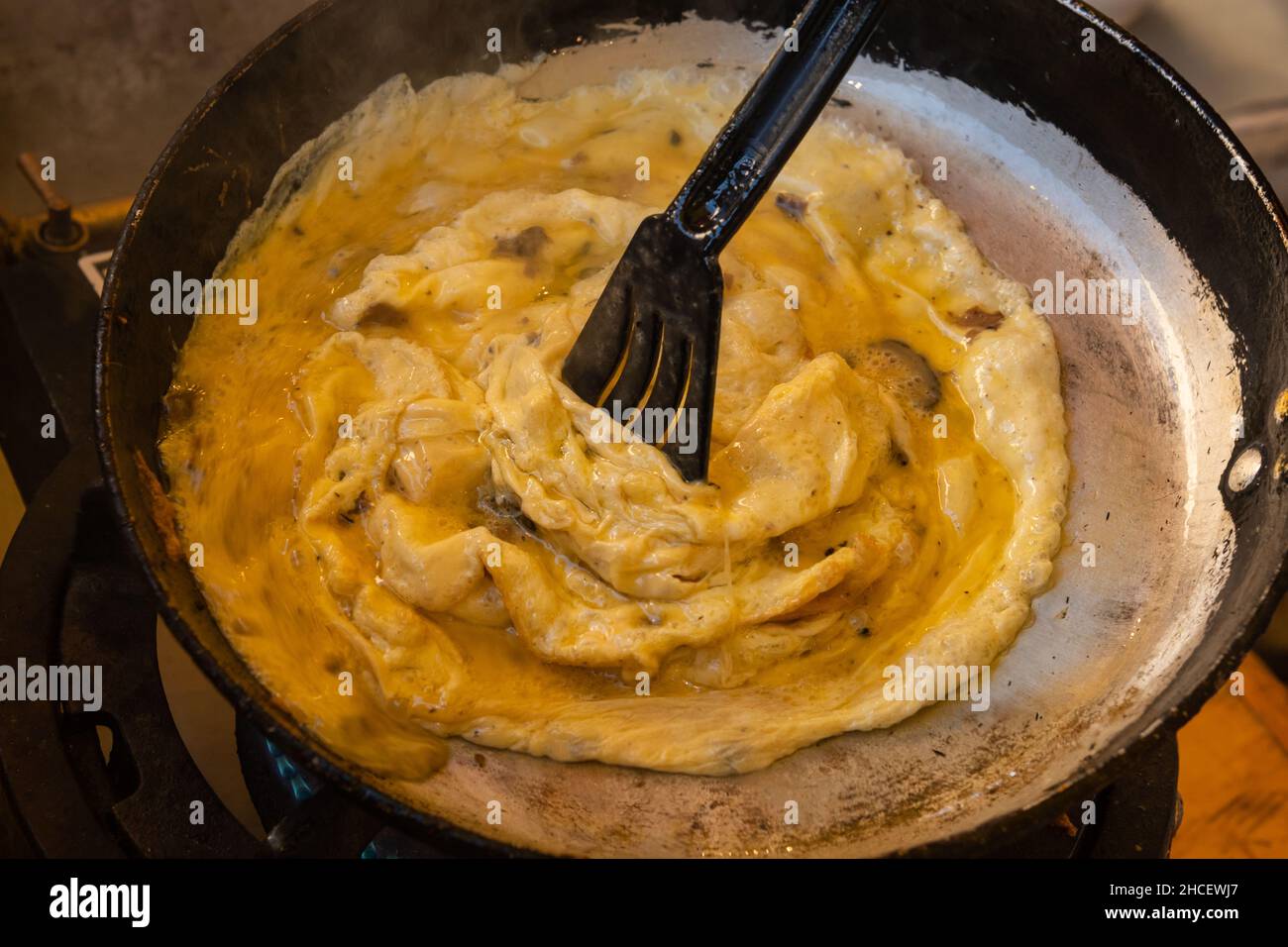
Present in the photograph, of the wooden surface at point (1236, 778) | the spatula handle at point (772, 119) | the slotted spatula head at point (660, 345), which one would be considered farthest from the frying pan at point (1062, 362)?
the wooden surface at point (1236, 778)

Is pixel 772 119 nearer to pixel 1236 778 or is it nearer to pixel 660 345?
pixel 660 345

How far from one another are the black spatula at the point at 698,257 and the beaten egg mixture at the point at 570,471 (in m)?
0.09

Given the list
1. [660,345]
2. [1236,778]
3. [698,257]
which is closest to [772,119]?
[698,257]

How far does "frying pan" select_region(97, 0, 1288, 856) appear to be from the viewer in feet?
4.77

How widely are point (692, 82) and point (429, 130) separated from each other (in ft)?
1.97

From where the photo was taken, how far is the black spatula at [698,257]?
4.92 ft

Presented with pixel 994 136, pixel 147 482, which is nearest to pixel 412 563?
pixel 147 482

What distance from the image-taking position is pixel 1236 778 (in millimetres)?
2434

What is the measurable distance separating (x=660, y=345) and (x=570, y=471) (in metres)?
0.27

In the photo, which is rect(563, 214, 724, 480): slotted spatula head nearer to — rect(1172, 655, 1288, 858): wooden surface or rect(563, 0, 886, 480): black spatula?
rect(563, 0, 886, 480): black spatula

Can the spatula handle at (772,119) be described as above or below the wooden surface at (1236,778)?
above

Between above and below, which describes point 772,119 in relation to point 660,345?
above

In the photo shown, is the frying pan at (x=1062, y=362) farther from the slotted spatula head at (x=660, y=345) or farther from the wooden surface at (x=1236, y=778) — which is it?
the wooden surface at (x=1236, y=778)

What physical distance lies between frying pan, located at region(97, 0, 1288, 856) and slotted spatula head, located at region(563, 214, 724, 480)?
1.80ft
